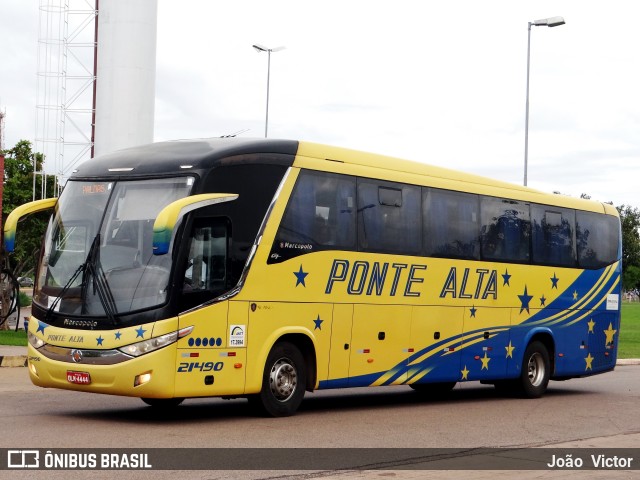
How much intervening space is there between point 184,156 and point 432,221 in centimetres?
491

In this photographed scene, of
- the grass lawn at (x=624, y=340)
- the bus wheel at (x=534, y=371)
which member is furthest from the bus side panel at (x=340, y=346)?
the grass lawn at (x=624, y=340)

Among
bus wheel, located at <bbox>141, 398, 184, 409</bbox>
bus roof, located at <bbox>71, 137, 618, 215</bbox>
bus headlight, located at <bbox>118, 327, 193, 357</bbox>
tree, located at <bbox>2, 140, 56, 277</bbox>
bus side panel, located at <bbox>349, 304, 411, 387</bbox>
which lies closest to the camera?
bus headlight, located at <bbox>118, 327, 193, 357</bbox>

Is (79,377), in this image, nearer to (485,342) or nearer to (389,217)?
(389,217)

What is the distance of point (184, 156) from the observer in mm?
14133

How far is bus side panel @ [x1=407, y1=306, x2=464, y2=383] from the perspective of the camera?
17281mm

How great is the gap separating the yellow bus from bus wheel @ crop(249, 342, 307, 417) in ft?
0.07

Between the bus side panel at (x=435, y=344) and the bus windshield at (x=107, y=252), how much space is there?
203 inches

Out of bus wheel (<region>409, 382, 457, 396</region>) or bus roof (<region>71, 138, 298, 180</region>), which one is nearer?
bus roof (<region>71, 138, 298, 180</region>)

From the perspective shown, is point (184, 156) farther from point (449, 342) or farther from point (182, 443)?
point (449, 342)

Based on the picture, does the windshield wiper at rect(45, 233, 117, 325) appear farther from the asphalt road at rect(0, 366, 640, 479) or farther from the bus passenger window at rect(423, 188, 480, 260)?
the bus passenger window at rect(423, 188, 480, 260)

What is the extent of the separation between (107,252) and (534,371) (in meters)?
9.47

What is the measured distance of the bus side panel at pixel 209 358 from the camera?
43.9 ft

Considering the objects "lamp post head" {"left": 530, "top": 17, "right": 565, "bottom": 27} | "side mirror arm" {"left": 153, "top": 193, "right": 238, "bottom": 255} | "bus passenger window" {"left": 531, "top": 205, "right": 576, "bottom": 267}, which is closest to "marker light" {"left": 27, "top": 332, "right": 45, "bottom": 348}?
"side mirror arm" {"left": 153, "top": 193, "right": 238, "bottom": 255}

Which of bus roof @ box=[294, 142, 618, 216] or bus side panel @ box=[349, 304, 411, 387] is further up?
bus roof @ box=[294, 142, 618, 216]
